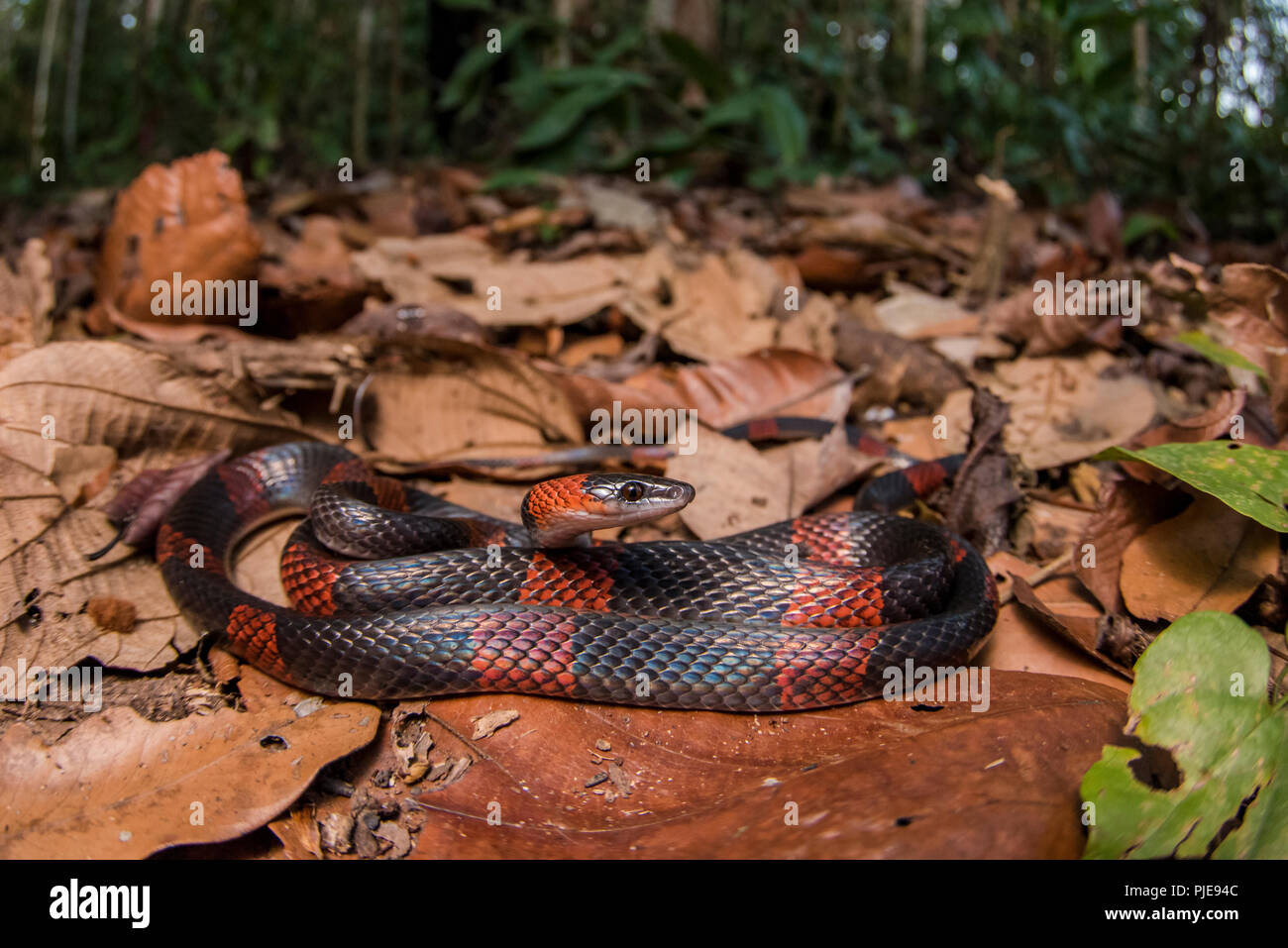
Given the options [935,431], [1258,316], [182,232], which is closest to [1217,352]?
[1258,316]

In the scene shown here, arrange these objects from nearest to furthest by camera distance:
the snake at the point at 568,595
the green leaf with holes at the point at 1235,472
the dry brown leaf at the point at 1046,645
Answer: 1. the green leaf with holes at the point at 1235,472
2. the snake at the point at 568,595
3. the dry brown leaf at the point at 1046,645

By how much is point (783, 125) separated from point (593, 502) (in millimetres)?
6409

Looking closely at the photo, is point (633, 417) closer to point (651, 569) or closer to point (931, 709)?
point (651, 569)

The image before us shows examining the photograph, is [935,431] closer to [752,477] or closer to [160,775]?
[752,477]

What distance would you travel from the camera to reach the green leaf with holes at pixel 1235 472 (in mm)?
2773

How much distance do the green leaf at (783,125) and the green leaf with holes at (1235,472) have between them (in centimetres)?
597

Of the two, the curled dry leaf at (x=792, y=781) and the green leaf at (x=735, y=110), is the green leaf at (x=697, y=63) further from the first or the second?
the curled dry leaf at (x=792, y=781)

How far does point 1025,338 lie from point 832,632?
131 inches

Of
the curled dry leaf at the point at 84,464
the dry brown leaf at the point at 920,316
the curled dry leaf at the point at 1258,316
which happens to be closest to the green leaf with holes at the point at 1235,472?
the curled dry leaf at the point at 1258,316

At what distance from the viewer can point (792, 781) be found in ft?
8.34

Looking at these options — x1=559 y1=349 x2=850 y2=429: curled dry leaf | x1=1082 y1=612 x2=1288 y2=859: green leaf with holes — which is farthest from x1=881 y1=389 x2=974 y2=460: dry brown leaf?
x1=1082 y1=612 x2=1288 y2=859: green leaf with holes

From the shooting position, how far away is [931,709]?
289 centimetres

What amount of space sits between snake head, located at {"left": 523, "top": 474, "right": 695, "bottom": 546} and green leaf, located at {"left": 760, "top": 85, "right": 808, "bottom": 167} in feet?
19.2
